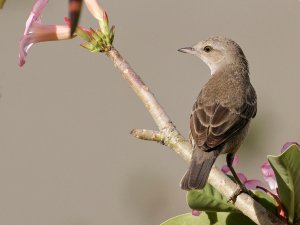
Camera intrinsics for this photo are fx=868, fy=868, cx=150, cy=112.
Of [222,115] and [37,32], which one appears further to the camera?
[222,115]

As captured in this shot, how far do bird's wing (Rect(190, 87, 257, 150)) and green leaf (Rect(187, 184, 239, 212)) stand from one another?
1.19 metres

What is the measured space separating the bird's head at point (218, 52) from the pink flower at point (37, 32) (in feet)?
7.38

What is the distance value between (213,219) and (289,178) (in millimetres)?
349

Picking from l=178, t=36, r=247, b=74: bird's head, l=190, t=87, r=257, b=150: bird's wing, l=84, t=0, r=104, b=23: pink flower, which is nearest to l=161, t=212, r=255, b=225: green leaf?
l=84, t=0, r=104, b=23: pink flower

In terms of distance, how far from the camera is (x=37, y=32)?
344 cm

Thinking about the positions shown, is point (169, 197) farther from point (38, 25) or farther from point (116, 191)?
point (38, 25)

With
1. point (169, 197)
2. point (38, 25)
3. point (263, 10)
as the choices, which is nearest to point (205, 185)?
point (38, 25)

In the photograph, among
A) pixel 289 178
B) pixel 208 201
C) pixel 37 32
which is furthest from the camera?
pixel 37 32

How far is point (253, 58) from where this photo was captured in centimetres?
988

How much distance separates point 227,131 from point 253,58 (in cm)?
534

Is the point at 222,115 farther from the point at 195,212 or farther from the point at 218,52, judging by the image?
the point at 195,212

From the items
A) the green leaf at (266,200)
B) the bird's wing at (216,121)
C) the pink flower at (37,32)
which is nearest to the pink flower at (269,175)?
the green leaf at (266,200)

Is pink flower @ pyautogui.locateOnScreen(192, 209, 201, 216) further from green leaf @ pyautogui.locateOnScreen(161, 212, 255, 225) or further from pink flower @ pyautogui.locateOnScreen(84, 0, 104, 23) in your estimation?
pink flower @ pyautogui.locateOnScreen(84, 0, 104, 23)

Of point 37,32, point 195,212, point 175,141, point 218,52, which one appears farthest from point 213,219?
point 218,52
